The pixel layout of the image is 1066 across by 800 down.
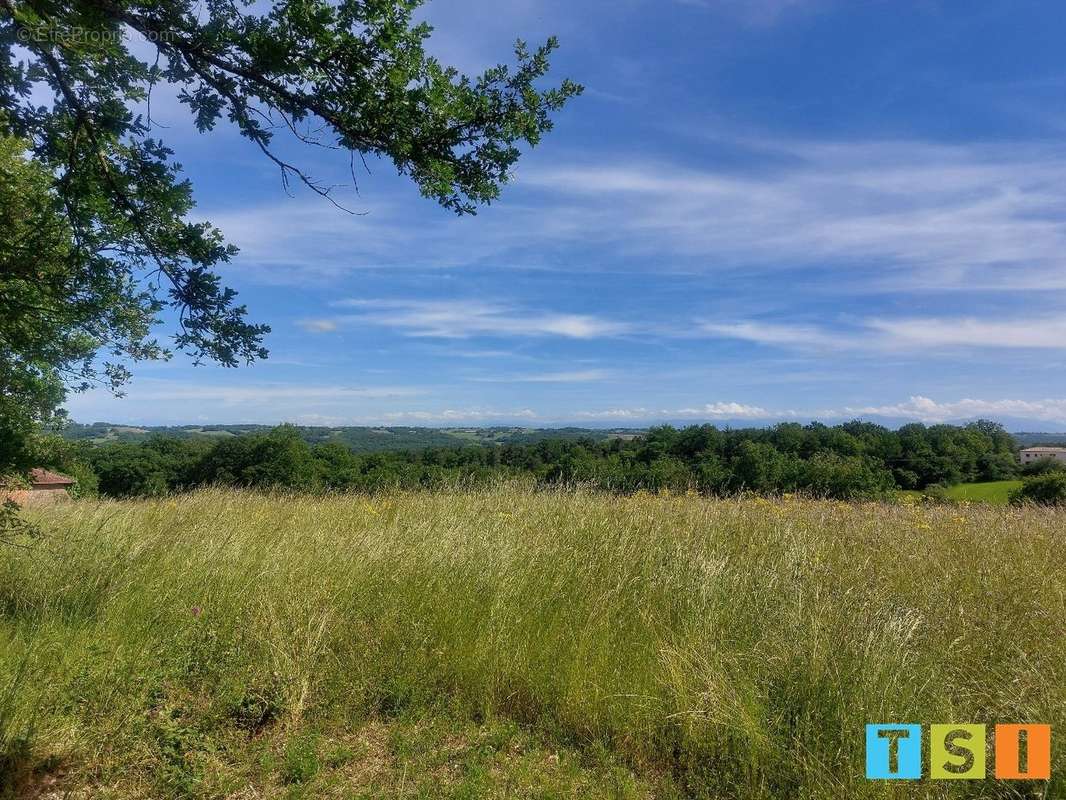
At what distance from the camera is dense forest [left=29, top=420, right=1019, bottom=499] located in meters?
9.12

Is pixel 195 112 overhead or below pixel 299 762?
overhead

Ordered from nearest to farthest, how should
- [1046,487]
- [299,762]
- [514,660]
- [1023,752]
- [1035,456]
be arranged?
[1023,752], [299,762], [514,660], [1046,487], [1035,456]

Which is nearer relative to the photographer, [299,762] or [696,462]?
[299,762]

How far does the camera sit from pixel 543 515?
6.71 m

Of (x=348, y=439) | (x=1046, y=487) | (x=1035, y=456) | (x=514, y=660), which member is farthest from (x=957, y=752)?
(x=348, y=439)

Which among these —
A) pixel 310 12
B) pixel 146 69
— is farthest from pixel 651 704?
pixel 146 69

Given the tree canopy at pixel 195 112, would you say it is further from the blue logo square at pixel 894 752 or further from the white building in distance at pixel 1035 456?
the white building in distance at pixel 1035 456

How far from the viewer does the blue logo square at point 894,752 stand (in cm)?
259

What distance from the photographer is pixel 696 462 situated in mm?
11500

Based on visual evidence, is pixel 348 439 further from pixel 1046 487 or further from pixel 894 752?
pixel 894 752

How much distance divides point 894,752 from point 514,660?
2238mm

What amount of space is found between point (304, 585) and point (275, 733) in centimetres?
148

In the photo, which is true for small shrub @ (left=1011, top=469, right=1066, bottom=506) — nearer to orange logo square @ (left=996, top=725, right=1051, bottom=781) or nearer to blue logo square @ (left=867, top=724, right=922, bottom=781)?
orange logo square @ (left=996, top=725, right=1051, bottom=781)

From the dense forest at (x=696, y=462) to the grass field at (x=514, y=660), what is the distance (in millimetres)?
1841
